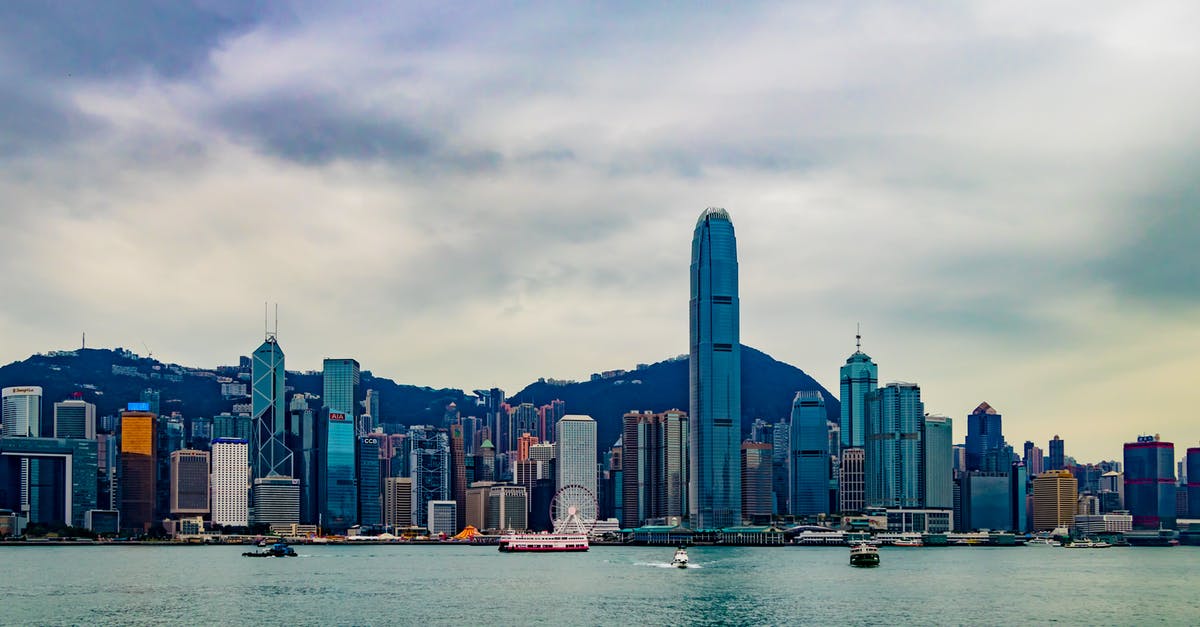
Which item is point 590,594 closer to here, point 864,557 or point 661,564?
point 661,564

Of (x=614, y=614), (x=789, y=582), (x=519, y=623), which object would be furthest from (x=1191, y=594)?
(x=519, y=623)

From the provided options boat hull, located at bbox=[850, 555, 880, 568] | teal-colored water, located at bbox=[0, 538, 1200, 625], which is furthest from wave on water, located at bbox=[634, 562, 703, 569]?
boat hull, located at bbox=[850, 555, 880, 568]

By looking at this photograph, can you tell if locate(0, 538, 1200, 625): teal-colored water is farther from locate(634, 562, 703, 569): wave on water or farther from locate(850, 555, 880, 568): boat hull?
locate(850, 555, 880, 568): boat hull

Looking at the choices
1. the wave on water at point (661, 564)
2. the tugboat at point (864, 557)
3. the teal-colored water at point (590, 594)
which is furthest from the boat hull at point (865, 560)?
the wave on water at point (661, 564)

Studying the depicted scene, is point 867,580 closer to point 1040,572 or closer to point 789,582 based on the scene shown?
point 789,582

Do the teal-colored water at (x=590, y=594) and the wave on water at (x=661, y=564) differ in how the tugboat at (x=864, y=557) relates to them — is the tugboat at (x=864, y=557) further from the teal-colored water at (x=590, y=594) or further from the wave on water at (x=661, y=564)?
the wave on water at (x=661, y=564)

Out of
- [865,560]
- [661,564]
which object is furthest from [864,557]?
[661,564]

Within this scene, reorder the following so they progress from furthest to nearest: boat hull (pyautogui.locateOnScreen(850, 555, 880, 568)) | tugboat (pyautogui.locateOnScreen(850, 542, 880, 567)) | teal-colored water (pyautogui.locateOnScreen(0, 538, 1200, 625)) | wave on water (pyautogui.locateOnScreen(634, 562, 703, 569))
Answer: tugboat (pyautogui.locateOnScreen(850, 542, 880, 567)) → boat hull (pyautogui.locateOnScreen(850, 555, 880, 568)) → wave on water (pyautogui.locateOnScreen(634, 562, 703, 569)) → teal-colored water (pyautogui.locateOnScreen(0, 538, 1200, 625))

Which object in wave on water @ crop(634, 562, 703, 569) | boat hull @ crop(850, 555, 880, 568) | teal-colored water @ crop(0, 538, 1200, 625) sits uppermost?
teal-colored water @ crop(0, 538, 1200, 625)
